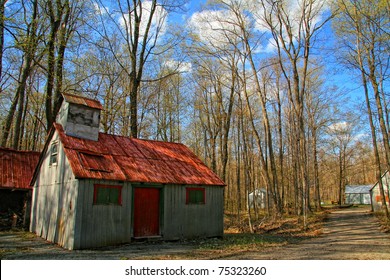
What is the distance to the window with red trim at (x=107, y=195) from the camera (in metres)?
11.8

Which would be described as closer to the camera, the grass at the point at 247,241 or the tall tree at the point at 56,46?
the grass at the point at 247,241

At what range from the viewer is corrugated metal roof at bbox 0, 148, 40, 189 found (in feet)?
57.1

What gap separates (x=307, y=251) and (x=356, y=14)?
1580 centimetres

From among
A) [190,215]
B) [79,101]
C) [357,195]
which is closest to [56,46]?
[79,101]

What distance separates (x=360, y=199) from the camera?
191ft

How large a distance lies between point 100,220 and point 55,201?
295 cm

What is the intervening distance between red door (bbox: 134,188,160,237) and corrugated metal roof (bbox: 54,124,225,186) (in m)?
0.69

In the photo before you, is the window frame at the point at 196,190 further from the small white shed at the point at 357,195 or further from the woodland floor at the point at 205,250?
the small white shed at the point at 357,195

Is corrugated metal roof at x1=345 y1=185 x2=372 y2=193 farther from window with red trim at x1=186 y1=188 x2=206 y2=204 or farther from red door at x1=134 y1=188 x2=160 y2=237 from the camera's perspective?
red door at x1=134 y1=188 x2=160 y2=237

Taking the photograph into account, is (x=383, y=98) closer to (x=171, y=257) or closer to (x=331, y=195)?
(x=171, y=257)

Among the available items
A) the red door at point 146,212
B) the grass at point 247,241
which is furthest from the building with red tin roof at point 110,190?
the grass at point 247,241

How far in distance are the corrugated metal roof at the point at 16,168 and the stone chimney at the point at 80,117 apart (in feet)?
18.9

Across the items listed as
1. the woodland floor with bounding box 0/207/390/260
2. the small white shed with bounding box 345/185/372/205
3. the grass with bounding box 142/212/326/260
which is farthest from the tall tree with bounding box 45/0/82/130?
the small white shed with bounding box 345/185/372/205

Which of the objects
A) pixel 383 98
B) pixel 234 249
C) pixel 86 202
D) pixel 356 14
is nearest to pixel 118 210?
pixel 86 202
